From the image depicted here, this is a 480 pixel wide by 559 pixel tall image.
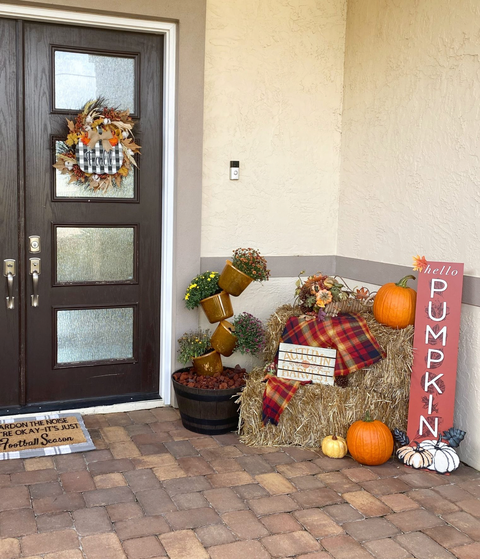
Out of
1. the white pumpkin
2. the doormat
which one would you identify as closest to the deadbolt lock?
the doormat

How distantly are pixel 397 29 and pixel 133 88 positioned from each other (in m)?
1.75

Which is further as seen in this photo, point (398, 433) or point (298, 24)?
point (298, 24)

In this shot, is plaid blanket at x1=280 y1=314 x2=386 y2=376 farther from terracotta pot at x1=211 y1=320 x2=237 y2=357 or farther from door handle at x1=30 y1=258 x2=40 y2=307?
door handle at x1=30 y1=258 x2=40 y2=307

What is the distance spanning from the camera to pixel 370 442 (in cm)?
333

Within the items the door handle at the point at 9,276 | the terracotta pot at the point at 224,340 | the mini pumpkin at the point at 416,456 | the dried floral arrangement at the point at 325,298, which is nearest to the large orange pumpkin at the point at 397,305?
the dried floral arrangement at the point at 325,298

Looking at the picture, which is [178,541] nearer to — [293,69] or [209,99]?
[209,99]

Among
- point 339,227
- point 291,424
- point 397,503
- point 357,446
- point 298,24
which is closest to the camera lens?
point 397,503

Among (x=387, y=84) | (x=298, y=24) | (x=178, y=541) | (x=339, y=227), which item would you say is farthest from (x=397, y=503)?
(x=298, y=24)

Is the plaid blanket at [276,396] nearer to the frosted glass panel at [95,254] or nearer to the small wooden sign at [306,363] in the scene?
the small wooden sign at [306,363]

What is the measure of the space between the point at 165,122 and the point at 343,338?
187cm

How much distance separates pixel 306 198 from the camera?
14.8ft

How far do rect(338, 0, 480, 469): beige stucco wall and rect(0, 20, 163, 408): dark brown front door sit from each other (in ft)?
4.57

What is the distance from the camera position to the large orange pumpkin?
3572 millimetres

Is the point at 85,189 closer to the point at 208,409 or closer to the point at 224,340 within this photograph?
the point at 224,340
